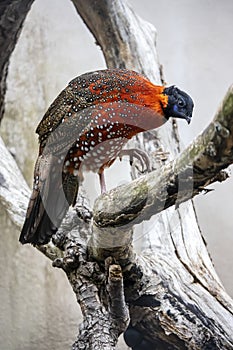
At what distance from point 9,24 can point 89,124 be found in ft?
2.88

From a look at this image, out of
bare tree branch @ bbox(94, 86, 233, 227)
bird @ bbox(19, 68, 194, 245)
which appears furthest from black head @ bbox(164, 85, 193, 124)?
bare tree branch @ bbox(94, 86, 233, 227)

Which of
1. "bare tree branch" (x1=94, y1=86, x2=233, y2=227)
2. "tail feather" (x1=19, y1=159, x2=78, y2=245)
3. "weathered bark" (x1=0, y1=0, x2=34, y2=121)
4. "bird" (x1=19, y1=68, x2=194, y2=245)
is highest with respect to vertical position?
"weathered bark" (x1=0, y1=0, x2=34, y2=121)

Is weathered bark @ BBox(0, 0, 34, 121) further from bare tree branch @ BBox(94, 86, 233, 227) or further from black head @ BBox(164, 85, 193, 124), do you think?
bare tree branch @ BBox(94, 86, 233, 227)

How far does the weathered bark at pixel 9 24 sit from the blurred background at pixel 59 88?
34cm

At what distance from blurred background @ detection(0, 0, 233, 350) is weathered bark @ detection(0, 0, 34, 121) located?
1.10ft

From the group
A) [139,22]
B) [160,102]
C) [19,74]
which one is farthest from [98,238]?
[19,74]

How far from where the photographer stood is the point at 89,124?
4.73ft

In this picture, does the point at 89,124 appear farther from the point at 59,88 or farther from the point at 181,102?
the point at 59,88

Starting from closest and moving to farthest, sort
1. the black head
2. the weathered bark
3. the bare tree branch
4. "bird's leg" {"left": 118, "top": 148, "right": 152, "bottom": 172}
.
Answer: the bare tree branch < the black head < "bird's leg" {"left": 118, "top": 148, "right": 152, "bottom": 172} < the weathered bark

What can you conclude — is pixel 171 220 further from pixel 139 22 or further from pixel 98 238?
pixel 139 22

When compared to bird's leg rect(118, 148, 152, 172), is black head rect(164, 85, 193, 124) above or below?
below

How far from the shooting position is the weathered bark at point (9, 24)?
2.03 meters

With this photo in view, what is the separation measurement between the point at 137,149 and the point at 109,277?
613 millimetres

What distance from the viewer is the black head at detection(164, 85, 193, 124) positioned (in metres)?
1.43
